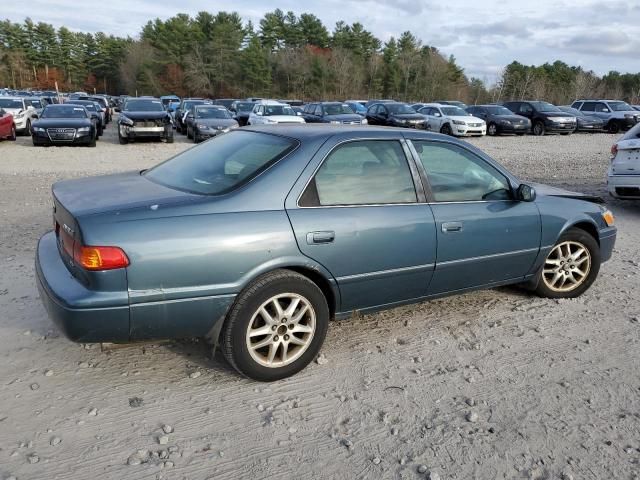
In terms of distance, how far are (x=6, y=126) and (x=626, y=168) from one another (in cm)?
1853

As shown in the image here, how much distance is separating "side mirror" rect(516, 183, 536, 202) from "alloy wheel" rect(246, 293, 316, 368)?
2.00 m

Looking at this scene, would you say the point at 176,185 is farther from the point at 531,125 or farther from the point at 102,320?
the point at 531,125

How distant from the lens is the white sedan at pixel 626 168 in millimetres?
Answer: 8078

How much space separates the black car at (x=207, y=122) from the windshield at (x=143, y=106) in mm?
1253

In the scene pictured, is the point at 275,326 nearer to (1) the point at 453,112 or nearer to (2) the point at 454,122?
(2) the point at 454,122

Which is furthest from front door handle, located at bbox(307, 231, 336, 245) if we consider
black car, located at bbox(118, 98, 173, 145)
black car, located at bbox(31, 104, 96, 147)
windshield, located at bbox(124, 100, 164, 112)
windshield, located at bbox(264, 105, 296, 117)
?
windshield, located at bbox(124, 100, 164, 112)

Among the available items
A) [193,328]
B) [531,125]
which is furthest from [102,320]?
[531,125]

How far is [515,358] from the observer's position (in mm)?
3713

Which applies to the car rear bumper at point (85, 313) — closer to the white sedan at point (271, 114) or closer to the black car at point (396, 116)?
the white sedan at point (271, 114)

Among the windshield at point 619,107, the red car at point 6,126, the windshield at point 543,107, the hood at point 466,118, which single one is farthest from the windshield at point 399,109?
the red car at point 6,126

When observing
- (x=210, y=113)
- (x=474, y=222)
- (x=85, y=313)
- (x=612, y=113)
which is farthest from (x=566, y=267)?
(x=612, y=113)

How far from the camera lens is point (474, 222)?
13.0 ft

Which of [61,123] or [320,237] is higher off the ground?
[320,237]

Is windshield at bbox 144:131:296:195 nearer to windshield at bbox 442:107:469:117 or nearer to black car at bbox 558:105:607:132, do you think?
windshield at bbox 442:107:469:117
